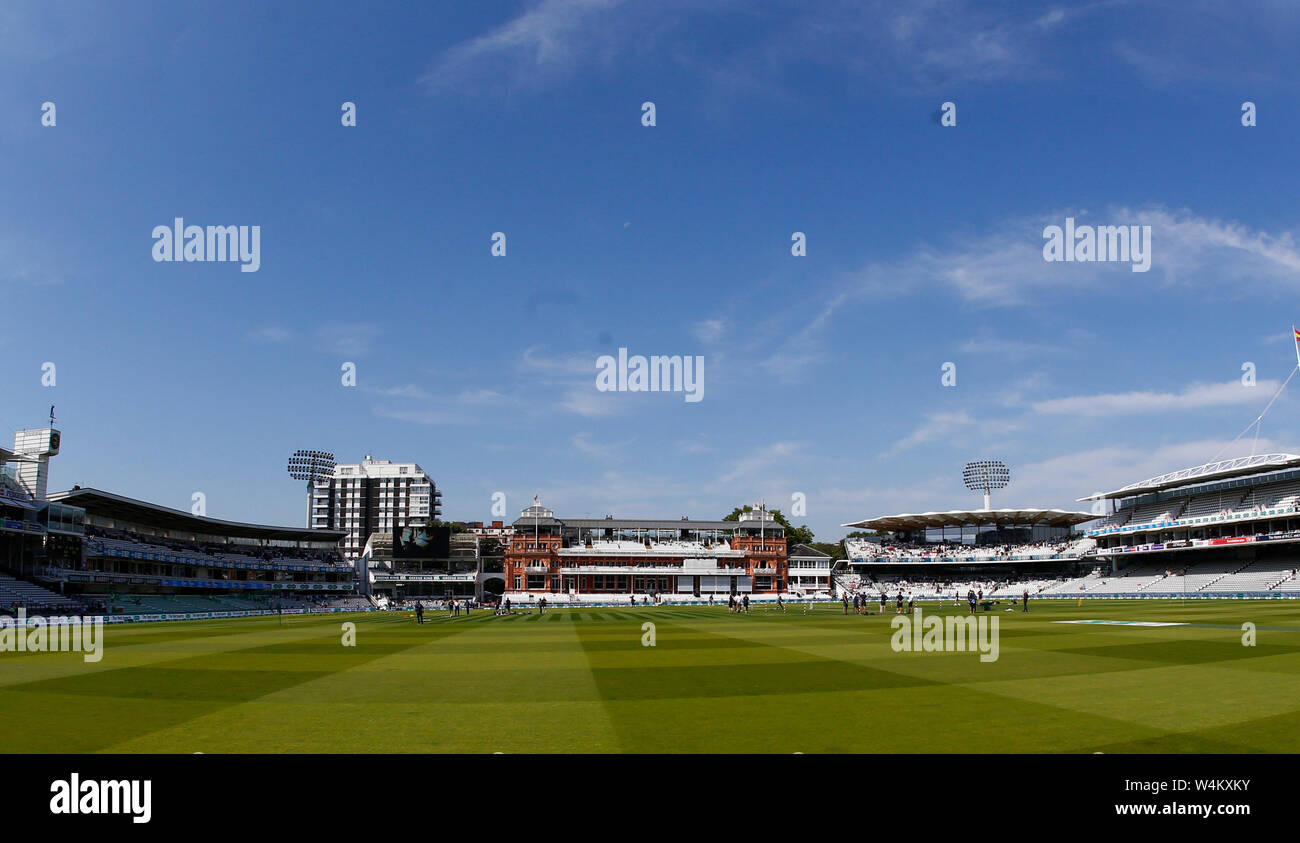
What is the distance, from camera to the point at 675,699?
15.5m

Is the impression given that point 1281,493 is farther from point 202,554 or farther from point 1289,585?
point 202,554

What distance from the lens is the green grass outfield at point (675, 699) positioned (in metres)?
11.3

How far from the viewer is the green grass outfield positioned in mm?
11281

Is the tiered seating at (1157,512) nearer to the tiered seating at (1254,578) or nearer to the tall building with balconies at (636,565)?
the tiered seating at (1254,578)

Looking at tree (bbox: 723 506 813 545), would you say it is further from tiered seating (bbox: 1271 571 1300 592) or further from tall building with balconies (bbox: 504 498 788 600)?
tiered seating (bbox: 1271 571 1300 592)

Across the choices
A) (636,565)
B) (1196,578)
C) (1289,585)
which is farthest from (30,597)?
(1196,578)

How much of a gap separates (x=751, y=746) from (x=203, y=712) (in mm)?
10121

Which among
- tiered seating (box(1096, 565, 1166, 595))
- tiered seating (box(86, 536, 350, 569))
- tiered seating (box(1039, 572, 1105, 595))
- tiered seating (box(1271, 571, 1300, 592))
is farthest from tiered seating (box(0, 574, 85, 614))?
tiered seating (box(1271, 571, 1300, 592))

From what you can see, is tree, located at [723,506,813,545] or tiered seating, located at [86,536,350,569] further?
tree, located at [723,506,813,545]

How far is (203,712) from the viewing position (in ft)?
47.1

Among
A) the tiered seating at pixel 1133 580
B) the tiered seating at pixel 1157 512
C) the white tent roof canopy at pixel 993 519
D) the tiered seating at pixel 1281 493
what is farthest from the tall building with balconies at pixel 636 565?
the tiered seating at pixel 1281 493
